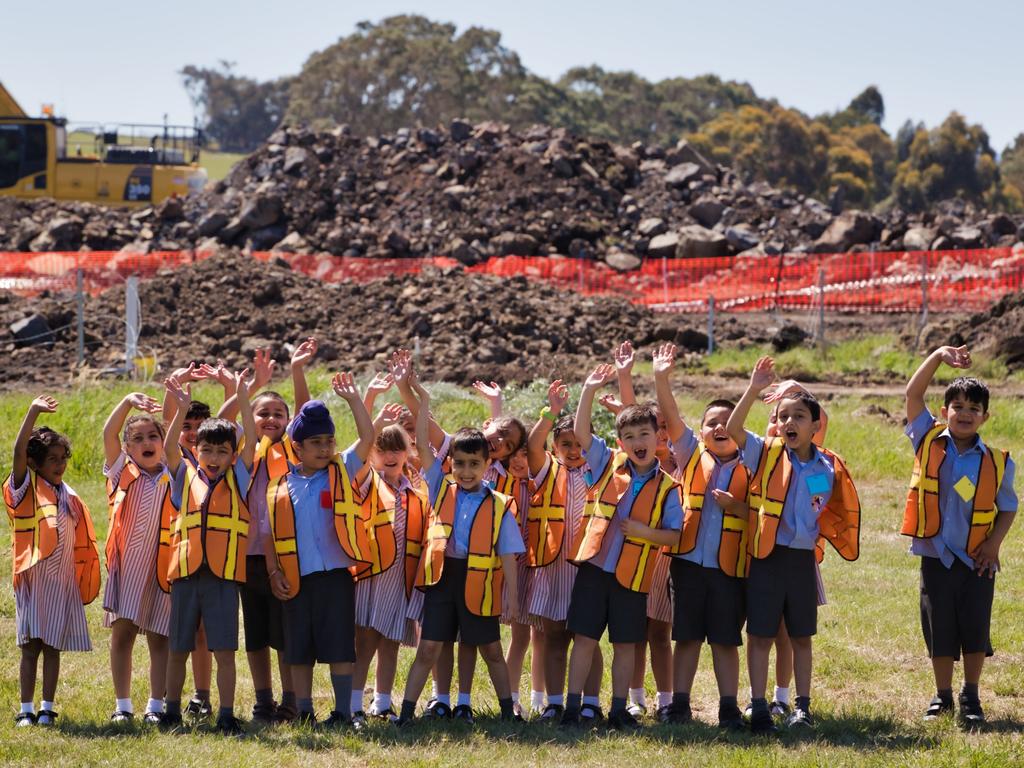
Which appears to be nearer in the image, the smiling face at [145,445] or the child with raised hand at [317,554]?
the child with raised hand at [317,554]

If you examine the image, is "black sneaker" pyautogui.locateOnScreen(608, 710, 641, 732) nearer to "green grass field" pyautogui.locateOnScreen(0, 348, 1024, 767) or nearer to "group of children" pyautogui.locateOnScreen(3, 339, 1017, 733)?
"group of children" pyautogui.locateOnScreen(3, 339, 1017, 733)

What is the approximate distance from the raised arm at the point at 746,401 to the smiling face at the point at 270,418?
2191 mm

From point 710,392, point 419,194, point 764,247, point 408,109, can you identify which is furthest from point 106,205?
point 408,109

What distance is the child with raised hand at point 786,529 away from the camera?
19.9 feet

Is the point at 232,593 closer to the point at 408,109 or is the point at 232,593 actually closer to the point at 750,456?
the point at 750,456

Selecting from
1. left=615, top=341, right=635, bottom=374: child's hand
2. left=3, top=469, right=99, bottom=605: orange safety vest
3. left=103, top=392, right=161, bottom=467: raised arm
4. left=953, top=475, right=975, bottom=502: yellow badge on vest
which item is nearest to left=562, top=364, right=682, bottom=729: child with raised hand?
left=615, top=341, right=635, bottom=374: child's hand

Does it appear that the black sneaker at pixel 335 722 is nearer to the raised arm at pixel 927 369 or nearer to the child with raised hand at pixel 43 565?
the child with raised hand at pixel 43 565

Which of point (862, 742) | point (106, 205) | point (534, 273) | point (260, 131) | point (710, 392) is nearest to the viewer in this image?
point (862, 742)

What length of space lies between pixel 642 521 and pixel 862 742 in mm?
1342

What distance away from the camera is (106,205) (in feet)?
124

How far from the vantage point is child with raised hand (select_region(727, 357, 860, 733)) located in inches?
238

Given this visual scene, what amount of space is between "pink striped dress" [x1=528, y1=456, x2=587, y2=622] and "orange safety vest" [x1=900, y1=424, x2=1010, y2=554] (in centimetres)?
153

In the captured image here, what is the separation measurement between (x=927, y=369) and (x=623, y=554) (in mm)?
1668

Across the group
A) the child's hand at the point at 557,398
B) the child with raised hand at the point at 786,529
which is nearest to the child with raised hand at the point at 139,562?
the child's hand at the point at 557,398
